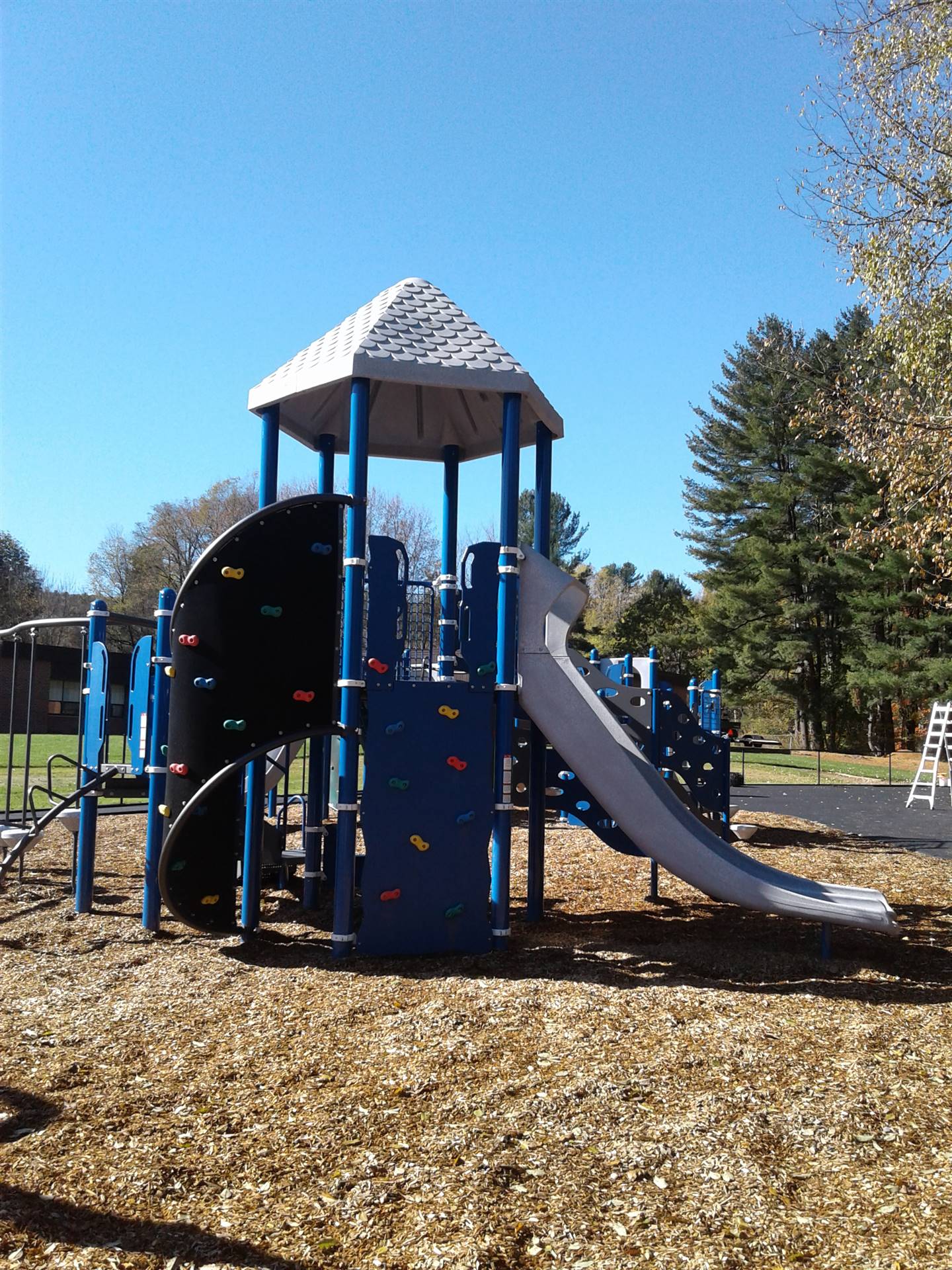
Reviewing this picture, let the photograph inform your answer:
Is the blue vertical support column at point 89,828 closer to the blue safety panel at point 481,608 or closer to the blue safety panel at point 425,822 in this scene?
the blue safety panel at point 425,822

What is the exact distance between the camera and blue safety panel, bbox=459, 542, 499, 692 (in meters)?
6.14

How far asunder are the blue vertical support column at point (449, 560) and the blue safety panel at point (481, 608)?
5.87ft

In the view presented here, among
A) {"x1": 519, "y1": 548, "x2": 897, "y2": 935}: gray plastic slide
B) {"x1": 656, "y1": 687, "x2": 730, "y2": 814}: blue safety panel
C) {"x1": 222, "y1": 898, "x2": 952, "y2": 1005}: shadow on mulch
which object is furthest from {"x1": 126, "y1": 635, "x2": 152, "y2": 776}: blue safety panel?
{"x1": 656, "y1": 687, "x2": 730, "y2": 814}: blue safety panel

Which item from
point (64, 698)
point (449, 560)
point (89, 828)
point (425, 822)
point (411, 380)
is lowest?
point (89, 828)

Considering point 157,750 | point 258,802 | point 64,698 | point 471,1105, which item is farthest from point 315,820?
point 64,698

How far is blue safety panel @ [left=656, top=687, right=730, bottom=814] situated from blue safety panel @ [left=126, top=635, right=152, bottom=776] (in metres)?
4.16

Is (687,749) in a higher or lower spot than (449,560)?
lower

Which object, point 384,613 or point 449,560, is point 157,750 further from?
point 449,560

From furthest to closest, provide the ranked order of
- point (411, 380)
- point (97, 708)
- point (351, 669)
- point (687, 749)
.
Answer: point (687, 749) < point (97, 708) < point (411, 380) < point (351, 669)

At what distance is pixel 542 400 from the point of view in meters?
6.50

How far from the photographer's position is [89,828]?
668cm

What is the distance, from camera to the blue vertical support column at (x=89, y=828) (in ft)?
21.8

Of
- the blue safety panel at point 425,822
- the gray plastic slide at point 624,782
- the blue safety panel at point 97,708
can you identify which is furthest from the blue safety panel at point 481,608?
the blue safety panel at point 97,708

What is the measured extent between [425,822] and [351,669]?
39.4 inches
